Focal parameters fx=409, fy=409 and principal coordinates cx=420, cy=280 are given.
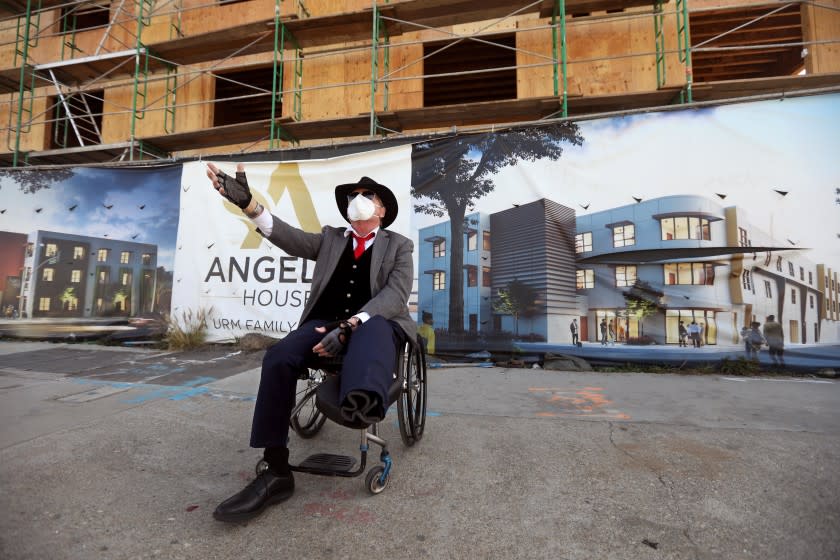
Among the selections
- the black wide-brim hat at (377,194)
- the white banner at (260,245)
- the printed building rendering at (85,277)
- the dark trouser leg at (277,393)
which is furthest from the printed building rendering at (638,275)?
the printed building rendering at (85,277)

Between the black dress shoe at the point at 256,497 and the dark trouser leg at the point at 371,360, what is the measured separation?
1.42 ft

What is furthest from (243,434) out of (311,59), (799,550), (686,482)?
(311,59)

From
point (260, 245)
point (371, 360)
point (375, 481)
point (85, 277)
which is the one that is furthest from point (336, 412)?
point (85, 277)

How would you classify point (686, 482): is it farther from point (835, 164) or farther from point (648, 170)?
point (835, 164)

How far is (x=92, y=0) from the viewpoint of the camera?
9.73 metres

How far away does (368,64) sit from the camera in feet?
26.7

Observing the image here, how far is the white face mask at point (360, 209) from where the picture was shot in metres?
2.12

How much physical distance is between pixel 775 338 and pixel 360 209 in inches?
180

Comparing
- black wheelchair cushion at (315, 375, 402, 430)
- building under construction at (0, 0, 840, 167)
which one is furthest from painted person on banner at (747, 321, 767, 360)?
black wheelchair cushion at (315, 375, 402, 430)

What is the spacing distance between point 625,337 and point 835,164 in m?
2.78

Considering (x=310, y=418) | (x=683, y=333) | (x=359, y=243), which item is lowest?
(x=310, y=418)

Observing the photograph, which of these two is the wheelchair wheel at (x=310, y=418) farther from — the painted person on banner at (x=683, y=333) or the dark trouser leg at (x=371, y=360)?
the painted person on banner at (x=683, y=333)

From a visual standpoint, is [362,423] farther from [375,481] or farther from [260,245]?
[260,245]

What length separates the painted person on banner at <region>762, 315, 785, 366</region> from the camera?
13.6 ft
